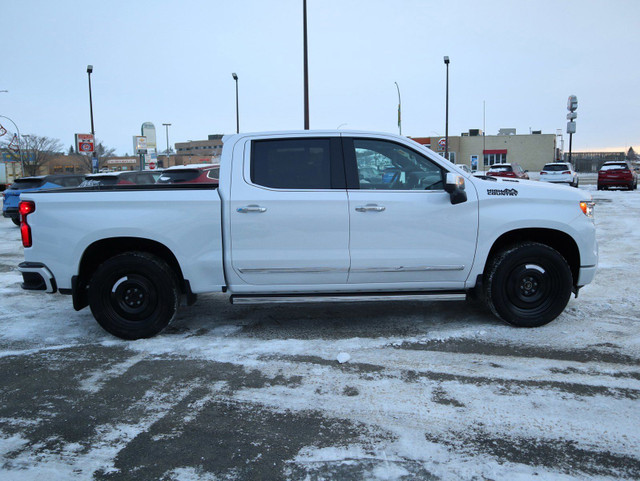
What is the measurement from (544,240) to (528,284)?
1.80 ft

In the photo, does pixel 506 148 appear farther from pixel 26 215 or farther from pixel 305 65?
pixel 26 215

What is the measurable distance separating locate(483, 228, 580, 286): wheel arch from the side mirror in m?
0.64

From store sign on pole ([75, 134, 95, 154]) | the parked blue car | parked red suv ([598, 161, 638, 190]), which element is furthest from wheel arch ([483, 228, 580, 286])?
store sign on pole ([75, 134, 95, 154])

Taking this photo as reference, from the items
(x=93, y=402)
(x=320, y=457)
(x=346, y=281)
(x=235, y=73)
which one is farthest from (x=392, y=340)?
(x=235, y=73)

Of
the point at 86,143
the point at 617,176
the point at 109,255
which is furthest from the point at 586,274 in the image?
the point at 86,143

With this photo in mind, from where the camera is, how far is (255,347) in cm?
471

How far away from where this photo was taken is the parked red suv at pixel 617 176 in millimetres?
26938

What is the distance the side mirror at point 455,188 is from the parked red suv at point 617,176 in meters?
26.6

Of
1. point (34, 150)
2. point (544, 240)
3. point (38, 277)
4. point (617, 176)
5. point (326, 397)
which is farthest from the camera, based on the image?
point (34, 150)

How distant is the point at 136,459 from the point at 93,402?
947 mm

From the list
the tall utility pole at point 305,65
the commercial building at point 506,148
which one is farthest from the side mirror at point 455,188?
the commercial building at point 506,148

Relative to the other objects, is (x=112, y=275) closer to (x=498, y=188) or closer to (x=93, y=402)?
(x=93, y=402)

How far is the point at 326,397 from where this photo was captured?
12.0ft

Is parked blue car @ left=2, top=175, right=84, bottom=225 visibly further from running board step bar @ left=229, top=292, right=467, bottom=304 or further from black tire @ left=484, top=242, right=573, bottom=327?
black tire @ left=484, top=242, right=573, bottom=327
